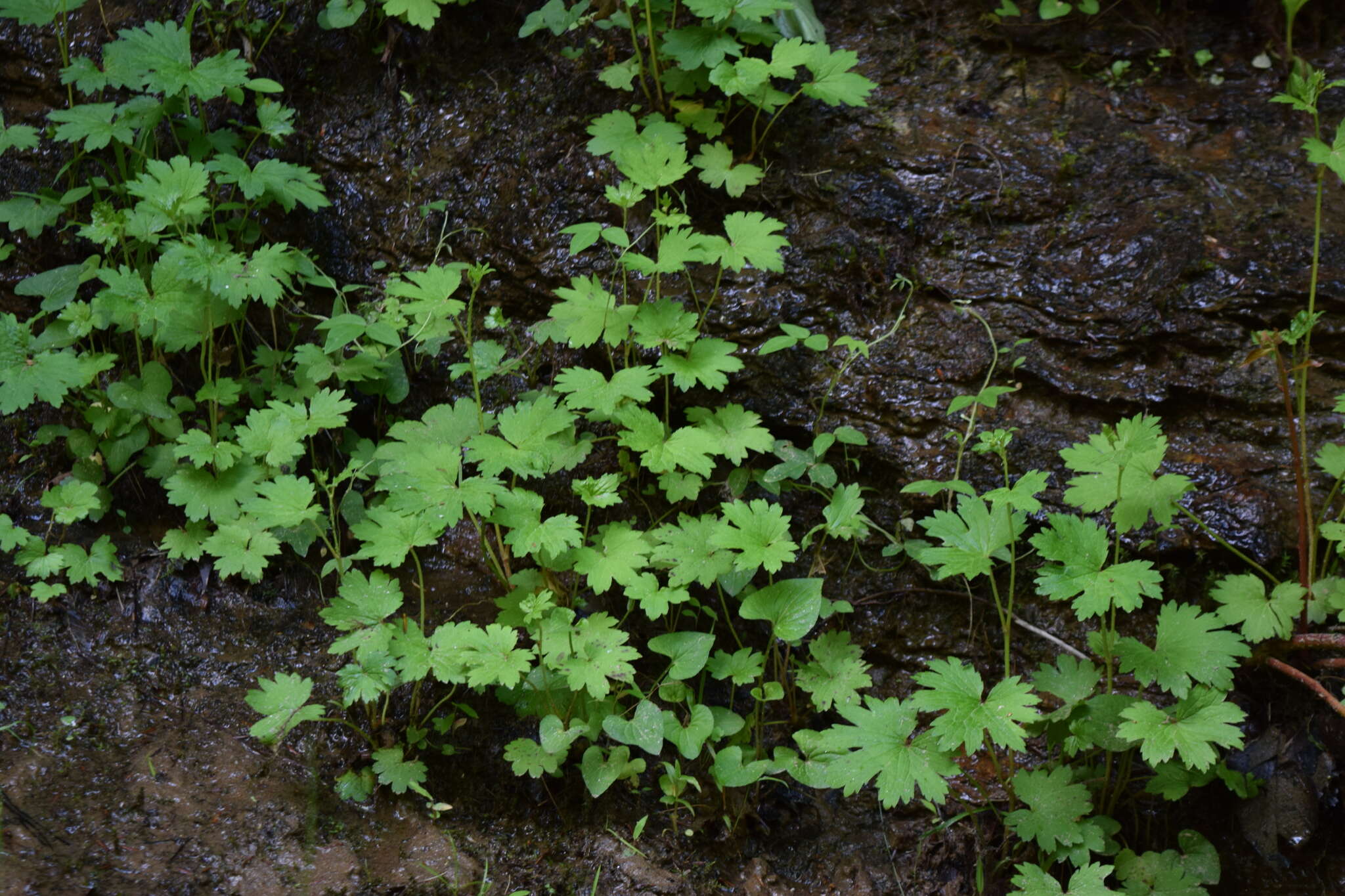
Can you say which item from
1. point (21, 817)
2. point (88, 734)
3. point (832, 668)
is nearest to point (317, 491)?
point (88, 734)

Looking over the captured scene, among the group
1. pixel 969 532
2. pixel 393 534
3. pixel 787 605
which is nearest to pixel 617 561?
pixel 787 605

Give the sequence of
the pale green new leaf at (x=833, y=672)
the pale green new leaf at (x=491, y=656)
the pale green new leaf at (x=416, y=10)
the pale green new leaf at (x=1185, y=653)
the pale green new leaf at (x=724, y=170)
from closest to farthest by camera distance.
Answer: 1. the pale green new leaf at (x=1185, y=653)
2. the pale green new leaf at (x=491, y=656)
3. the pale green new leaf at (x=833, y=672)
4. the pale green new leaf at (x=724, y=170)
5. the pale green new leaf at (x=416, y=10)

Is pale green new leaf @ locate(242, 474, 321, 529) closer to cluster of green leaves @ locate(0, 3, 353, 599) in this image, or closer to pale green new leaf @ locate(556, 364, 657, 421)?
cluster of green leaves @ locate(0, 3, 353, 599)

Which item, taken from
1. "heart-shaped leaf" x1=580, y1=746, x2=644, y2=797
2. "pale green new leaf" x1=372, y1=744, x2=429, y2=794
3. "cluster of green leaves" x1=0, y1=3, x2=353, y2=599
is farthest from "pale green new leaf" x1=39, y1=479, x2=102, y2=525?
"heart-shaped leaf" x1=580, y1=746, x2=644, y2=797

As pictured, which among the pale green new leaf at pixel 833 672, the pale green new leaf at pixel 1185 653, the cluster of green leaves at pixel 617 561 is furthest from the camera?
the pale green new leaf at pixel 833 672

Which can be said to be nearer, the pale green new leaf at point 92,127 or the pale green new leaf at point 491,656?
the pale green new leaf at point 491,656

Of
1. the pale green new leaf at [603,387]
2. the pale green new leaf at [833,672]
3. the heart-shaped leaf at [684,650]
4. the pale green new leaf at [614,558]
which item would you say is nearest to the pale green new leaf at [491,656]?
the pale green new leaf at [614,558]

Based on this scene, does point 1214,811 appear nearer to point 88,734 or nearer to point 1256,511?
point 1256,511

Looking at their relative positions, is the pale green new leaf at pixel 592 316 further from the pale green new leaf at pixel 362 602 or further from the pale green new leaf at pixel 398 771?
the pale green new leaf at pixel 398 771
